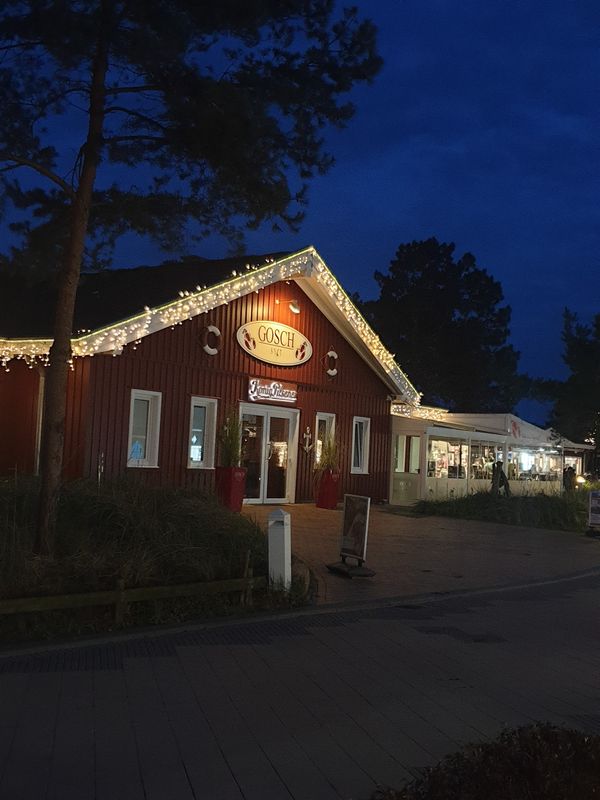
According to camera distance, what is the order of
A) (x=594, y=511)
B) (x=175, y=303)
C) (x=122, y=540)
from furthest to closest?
(x=594, y=511) < (x=175, y=303) < (x=122, y=540)

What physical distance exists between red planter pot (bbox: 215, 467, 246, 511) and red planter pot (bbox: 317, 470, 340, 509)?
337cm

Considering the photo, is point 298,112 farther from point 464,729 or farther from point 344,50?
point 464,729

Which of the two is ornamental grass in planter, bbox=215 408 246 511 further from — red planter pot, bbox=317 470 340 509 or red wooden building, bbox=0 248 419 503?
red planter pot, bbox=317 470 340 509

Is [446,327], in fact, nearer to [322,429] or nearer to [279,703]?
[322,429]

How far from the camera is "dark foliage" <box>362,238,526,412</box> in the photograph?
182ft

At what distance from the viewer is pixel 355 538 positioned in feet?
38.8

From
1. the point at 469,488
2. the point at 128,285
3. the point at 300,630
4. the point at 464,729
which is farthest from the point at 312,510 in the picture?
the point at 464,729

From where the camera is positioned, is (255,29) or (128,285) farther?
(128,285)

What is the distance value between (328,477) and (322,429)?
223 centimetres

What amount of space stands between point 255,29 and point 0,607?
6779 mm

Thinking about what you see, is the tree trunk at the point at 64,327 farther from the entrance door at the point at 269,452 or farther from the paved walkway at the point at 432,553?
the entrance door at the point at 269,452

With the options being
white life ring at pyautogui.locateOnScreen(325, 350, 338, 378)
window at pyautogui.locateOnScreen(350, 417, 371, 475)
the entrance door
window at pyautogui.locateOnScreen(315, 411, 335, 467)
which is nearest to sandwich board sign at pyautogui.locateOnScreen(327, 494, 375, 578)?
the entrance door

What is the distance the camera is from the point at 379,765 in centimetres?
473

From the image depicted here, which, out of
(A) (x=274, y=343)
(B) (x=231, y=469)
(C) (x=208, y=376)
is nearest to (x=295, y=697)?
(B) (x=231, y=469)
